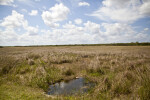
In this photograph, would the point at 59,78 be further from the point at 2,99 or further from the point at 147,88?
the point at 147,88

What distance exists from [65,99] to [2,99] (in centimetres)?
253

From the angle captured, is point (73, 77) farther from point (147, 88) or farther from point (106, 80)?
point (147, 88)

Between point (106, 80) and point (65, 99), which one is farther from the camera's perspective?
point (106, 80)

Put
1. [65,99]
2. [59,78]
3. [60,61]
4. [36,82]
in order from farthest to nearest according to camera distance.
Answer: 1. [60,61]
2. [59,78]
3. [36,82]
4. [65,99]

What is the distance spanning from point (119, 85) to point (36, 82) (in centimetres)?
482

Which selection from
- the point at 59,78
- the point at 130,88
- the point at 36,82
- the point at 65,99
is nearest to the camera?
the point at 65,99

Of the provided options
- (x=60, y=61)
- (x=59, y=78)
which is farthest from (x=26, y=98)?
(x=60, y=61)

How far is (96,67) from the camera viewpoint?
832cm

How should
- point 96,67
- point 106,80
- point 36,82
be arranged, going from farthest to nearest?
point 96,67 → point 36,82 → point 106,80

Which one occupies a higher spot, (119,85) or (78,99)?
(119,85)

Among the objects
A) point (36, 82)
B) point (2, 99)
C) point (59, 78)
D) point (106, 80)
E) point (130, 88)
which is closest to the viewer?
point (2, 99)

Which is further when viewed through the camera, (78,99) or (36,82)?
(36,82)

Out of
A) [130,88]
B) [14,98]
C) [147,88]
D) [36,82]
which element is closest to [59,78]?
[36,82]

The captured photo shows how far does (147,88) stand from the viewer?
12.0ft
